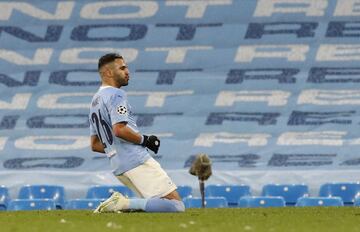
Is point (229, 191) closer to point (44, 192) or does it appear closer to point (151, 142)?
point (44, 192)

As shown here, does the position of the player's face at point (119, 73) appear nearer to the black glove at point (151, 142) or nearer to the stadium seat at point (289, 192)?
the black glove at point (151, 142)

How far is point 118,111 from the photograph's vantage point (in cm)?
871

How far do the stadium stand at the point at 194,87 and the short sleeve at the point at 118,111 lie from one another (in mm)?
6188

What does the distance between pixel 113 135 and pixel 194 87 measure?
8.35m

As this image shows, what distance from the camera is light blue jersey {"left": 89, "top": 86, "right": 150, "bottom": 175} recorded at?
8.84 metres

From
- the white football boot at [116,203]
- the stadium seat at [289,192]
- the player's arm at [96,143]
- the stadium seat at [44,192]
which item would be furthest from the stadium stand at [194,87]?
A: the white football boot at [116,203]

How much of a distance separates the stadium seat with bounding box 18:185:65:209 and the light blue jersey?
4491 mm

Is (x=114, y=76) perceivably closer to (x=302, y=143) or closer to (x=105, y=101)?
(x=105, y=101)

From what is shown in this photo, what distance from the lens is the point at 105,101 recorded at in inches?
348

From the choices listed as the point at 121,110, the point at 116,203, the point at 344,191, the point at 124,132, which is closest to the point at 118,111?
the point at 121,110

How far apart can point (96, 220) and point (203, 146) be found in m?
8.15

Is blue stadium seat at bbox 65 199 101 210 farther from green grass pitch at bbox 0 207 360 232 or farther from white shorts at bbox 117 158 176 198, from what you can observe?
white shorts at bbox 117 158 176 198

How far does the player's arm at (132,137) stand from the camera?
28.6 feet

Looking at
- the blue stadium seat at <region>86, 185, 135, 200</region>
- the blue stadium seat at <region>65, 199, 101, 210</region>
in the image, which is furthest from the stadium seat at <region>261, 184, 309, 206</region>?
the blue stadium seat at <region>65, 199, 101, 210</region>
